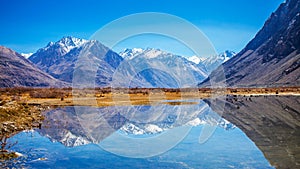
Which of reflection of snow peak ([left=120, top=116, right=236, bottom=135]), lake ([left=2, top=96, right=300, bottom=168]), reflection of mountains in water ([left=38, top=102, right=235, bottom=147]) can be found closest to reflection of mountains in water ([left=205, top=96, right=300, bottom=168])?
lake ([left=2, top=96, right=300, bottom=168])

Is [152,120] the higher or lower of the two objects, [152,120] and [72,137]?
the higher

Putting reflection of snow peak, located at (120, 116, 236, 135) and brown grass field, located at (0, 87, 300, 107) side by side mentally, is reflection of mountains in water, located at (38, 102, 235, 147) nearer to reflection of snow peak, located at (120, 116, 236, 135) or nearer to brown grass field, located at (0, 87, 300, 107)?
reflection of snow peak, located at (120, 116, 236, 135)

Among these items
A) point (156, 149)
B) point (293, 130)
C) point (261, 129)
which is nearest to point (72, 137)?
point (156, 149)

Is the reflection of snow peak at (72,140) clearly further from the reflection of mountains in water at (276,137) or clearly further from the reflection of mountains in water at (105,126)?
the reflection of mountains in water at (276,137)

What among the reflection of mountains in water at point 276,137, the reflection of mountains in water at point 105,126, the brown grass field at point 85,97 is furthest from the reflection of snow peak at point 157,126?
the brown grass field at point 85,97

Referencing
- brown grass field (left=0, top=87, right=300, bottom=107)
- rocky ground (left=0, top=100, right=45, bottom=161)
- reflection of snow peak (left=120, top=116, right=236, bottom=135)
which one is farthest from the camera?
brown grass field (left=0, top=87, right=300, bottom=107)

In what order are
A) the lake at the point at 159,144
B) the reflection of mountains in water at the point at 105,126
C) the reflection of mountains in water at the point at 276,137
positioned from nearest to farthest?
the lake at the point at 159,144, the reflection of mountains in water at the point at 276,137, the reflection of mountains in water at the point at 105,126

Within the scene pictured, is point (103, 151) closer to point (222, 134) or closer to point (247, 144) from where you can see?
point (247, 144)

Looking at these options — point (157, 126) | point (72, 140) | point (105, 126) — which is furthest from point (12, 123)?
point (157, 126)

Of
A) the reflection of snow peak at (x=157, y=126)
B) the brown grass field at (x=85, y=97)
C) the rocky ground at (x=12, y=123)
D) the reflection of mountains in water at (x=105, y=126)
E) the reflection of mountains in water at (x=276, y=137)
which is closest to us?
the reflection of mountains in water at (x=276, y=137)

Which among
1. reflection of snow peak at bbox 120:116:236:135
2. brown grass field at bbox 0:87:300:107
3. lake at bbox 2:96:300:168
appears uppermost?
brown grass field at bbox 0:87:300:107

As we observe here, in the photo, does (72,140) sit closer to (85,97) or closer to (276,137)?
(276,137)
